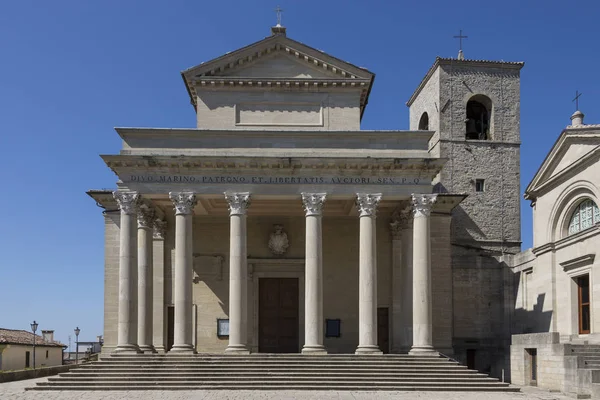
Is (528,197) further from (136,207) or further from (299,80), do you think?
(136,207)

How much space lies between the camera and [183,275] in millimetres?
25953

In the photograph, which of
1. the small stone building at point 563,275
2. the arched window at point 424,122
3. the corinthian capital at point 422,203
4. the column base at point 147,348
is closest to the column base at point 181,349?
the column base at point 147,348

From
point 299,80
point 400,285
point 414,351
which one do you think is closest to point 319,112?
point 299,80

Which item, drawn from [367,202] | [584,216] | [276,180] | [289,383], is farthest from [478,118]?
[289,383]

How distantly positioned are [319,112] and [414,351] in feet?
36.1

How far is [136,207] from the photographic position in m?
26.5

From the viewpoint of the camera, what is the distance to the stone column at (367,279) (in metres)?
25.9

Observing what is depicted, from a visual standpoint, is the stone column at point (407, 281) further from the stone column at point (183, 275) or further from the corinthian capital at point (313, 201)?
the stone column at point (183, 275)

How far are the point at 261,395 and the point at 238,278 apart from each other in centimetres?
557

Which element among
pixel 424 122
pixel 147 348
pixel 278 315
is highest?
pixel 424 122

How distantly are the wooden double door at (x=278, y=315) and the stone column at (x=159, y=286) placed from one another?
4.41 meters

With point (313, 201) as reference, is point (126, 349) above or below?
below

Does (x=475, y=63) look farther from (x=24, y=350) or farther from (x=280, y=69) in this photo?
(x=24, y=350)

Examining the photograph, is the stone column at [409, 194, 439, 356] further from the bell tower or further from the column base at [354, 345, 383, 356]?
the bell tower
